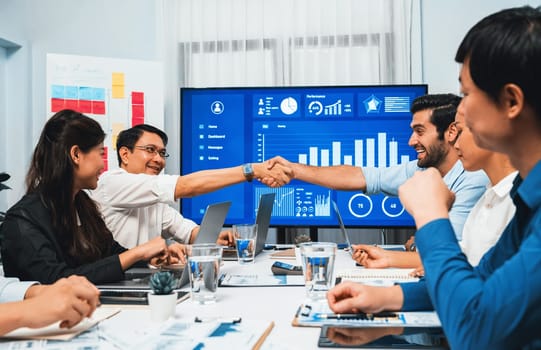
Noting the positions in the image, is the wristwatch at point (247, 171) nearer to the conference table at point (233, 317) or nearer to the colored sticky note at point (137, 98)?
the conference table at point (233, 317)

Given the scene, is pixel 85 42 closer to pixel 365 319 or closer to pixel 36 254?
pixel 36 254

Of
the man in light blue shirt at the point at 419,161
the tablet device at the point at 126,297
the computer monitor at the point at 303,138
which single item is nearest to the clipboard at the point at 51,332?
the tablet device at the point at 126,297

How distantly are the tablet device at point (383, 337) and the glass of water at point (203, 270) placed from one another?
1.25 ft

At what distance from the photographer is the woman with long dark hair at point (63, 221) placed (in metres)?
1.55

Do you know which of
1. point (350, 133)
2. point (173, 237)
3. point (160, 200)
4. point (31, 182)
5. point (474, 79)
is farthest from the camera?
point (350, 133)

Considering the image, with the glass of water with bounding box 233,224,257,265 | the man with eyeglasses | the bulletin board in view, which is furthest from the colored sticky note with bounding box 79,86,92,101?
the glass of water with bounding box 233,224,257,265

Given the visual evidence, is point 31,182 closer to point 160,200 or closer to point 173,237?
point 160,200

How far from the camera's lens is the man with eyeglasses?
2.26 metres

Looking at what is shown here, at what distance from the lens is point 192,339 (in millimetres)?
958

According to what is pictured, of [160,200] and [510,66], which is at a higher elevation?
[510,66]

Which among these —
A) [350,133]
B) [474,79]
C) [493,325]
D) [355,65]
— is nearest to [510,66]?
[474,79]

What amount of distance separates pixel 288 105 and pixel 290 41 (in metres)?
0.50

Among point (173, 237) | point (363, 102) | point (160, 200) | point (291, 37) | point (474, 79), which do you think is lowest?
point (173, 237)

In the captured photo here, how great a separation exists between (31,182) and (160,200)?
592 mm
